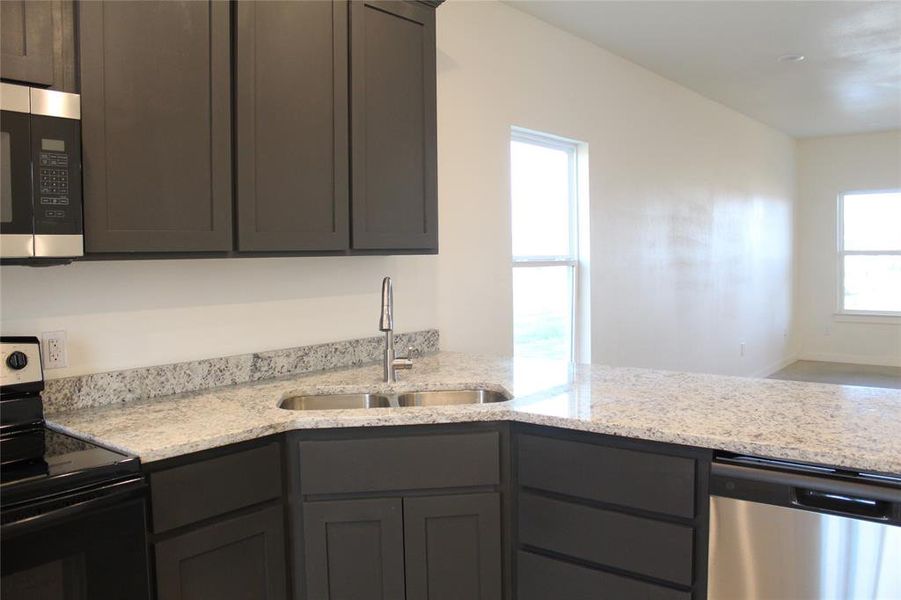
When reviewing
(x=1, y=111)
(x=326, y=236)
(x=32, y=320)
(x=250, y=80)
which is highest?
(x=250, y=80)

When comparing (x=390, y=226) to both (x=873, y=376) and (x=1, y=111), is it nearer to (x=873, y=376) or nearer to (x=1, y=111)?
(x=1, y=111)

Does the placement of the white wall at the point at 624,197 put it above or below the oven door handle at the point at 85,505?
above

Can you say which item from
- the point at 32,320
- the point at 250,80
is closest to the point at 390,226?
the point at 250,80

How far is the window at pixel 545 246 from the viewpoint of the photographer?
A: 13.0ft

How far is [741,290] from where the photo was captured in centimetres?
702

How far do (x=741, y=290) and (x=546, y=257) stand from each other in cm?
361

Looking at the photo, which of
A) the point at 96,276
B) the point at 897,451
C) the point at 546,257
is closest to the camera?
the point at 897,451

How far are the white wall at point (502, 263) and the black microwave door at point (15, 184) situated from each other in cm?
33

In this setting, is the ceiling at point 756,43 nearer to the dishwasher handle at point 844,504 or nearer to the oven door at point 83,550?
the dishwasher handle at point 844,504

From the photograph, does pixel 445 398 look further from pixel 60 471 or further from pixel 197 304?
pixel 60 471

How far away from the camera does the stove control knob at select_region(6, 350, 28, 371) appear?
182 cm

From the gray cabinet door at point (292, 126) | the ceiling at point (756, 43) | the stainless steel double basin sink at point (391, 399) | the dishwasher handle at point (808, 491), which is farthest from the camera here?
the ceiling at point (756, 43)

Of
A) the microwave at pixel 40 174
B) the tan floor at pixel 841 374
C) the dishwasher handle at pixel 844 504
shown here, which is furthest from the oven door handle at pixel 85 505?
the tan floor at pixel 841 374

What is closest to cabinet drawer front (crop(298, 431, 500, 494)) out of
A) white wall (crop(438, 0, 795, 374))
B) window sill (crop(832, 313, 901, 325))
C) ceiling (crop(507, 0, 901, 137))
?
white wall (crop(438, 0, 795, 374))
